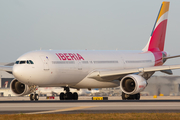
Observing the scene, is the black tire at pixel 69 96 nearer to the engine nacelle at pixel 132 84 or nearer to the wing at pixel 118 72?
the wing at pixel 118 72

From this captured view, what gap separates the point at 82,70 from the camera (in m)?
34.7

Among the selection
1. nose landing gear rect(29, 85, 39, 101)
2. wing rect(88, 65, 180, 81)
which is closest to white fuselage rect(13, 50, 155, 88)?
wing rect(88, 65, 180, 81)

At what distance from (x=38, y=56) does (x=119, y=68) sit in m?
9.06

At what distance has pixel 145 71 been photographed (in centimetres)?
3484

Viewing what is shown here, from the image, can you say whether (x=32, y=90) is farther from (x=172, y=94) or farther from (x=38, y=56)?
(x=172, y=94)

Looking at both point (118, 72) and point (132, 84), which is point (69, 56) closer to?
point (118, 72)

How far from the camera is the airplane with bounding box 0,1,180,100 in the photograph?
31.7 meters

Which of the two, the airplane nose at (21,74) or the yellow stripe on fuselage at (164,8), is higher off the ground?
the yellow stripe on fuselage at (164,8)

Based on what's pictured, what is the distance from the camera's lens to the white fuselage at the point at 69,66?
31.5 meters

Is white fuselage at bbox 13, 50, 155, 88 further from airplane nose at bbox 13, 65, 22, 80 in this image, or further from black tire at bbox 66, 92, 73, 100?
black tire at bbox 66, 92, 73, 100

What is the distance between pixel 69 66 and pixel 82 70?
1510 mm

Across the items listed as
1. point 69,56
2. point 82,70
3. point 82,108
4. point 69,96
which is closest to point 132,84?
point 82,70

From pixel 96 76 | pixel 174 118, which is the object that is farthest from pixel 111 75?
pixel 174 118

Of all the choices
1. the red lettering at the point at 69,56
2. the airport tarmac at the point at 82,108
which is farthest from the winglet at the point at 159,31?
the airport tarmac at the point at 82,108
